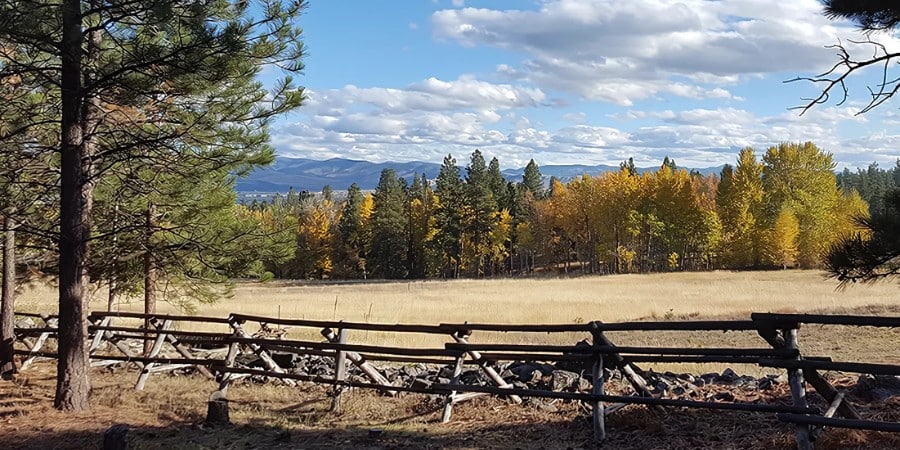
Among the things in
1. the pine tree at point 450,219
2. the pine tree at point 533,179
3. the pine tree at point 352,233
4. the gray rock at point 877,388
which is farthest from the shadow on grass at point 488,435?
the pine tree at point 533,179

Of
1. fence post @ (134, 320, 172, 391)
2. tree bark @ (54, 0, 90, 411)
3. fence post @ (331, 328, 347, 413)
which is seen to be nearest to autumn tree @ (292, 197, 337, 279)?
fence post @ (134, 320, 172, 391)

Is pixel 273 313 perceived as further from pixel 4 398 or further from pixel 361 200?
pixel 361 200

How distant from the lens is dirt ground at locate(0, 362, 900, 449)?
712 cm

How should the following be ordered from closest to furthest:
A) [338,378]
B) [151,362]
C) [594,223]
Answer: [338,378] < [151,362] < [594,223]

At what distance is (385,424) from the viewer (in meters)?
8.77

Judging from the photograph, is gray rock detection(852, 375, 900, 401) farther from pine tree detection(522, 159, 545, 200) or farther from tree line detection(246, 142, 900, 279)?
pine tree detection(522, 159, 545, 200)

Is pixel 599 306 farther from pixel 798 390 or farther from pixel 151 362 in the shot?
pixel 798 390

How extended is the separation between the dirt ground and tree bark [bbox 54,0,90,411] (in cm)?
55

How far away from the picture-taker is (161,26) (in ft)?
27.1

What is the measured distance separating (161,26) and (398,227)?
62.5 metres

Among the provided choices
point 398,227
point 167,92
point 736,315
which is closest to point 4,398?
point 167,92

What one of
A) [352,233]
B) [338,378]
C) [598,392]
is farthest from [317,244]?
[598,392]

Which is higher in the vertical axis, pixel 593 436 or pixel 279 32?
pixel 279 32

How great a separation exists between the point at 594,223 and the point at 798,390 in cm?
6174
